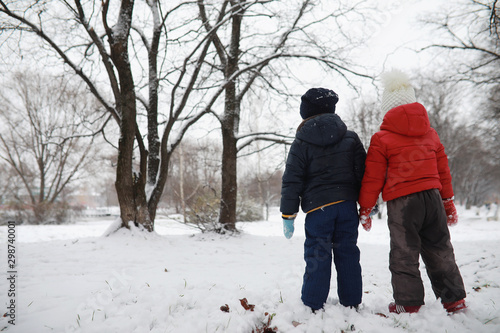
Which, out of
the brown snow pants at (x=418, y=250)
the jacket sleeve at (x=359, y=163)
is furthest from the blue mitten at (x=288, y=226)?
the brown snow pants at (x=418, y=250)

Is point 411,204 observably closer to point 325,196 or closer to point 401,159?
point 401,159

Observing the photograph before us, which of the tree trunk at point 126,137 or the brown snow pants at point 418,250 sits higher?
the tree trunk at point 126,137

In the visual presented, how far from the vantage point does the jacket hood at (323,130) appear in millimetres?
1965

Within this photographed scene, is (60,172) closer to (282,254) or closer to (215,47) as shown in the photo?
(215,47)

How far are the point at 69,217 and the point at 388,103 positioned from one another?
1904 cm

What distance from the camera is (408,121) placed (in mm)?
A: 1904

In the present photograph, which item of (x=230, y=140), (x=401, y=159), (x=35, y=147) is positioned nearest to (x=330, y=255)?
(x=401, y=159)

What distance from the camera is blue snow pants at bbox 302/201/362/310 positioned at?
1.86 metres

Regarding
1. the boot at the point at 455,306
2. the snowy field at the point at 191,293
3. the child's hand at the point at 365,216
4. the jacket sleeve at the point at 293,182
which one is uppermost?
the jacket sleeve at the point at 293,182

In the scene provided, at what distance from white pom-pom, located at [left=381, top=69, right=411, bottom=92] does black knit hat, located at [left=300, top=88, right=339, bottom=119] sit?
48 cm

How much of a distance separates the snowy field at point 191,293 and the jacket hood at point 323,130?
1.28m

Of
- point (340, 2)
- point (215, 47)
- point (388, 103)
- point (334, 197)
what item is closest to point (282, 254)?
point (334, 197)

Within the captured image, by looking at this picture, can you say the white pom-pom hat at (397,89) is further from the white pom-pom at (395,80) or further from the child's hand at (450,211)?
the child's hand at (450,211)

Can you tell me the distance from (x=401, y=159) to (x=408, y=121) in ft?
0.99
